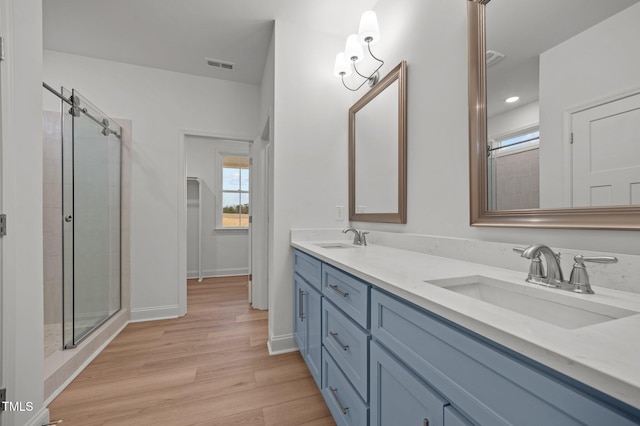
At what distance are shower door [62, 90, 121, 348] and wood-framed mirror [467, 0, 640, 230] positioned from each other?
2637mm

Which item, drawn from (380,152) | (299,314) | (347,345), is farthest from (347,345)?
(380,152)

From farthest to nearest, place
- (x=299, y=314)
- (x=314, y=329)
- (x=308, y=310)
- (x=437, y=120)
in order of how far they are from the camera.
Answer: (x=299, y=314) → (x=308, y=310) → (x=314, y=329) → (x=437, y=120)

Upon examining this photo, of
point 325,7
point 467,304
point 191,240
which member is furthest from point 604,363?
point 191,240

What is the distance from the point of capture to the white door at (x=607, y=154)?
2.41 feet

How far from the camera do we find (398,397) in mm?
791

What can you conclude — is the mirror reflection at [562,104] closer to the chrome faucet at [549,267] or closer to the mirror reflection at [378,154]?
the chrome faucet at [549,267]

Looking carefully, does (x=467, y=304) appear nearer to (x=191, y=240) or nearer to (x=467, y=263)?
(x=467, y=263)

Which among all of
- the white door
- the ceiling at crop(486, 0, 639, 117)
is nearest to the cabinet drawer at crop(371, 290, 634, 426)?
the white door

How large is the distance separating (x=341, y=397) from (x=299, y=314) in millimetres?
760

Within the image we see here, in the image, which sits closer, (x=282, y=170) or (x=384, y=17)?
(x=384, y=17)

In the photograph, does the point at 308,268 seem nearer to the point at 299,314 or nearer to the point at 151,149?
the point at 299,314

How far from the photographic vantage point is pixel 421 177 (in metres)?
1.56

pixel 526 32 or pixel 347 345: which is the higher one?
pixel 526 32

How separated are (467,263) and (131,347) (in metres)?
2.58
